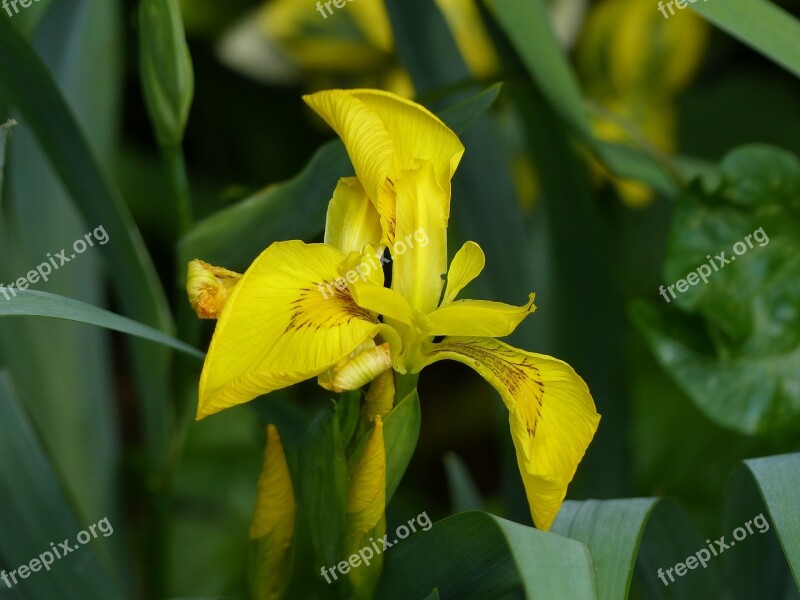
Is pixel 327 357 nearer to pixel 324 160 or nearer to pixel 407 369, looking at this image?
pixel 407 369

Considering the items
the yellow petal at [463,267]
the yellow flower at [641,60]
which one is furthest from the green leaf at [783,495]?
the yellow flower at [641,60]

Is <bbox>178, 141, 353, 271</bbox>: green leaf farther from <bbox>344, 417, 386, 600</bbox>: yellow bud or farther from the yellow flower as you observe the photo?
the yellow flower

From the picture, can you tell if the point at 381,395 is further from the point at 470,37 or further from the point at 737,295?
the point at 470,37

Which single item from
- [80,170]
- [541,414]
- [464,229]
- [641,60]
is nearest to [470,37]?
[641,60]

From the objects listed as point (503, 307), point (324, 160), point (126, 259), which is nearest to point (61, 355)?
point (126, 259)

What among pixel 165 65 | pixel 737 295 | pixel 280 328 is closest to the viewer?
pixel 280 328
